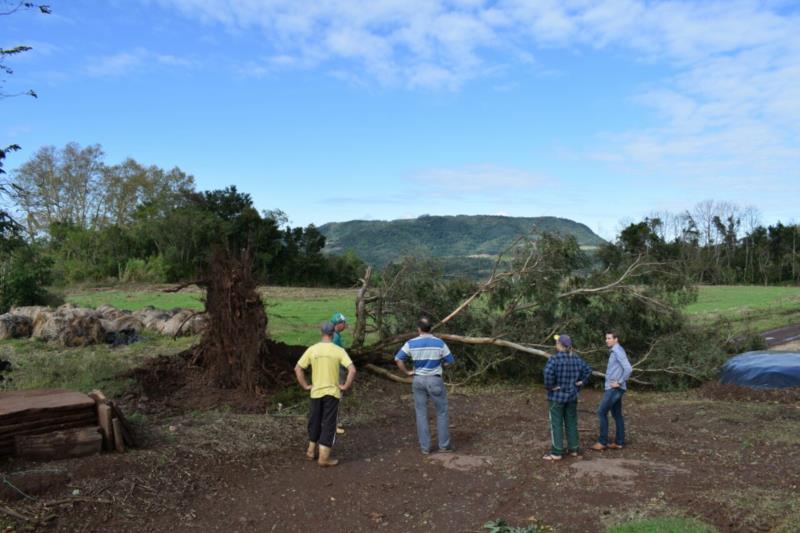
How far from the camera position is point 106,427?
682 cm

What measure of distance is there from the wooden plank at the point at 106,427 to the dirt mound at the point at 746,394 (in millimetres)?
9060

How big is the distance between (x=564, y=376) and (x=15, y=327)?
15.5 metres

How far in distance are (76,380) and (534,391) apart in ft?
25.0

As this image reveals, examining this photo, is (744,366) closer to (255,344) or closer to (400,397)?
(400,397)

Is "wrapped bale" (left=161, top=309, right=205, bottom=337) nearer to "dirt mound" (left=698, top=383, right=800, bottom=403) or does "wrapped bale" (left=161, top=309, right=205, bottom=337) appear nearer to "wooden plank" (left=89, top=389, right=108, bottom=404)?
"wooden plank" (left=89, top=389, right=108, bottom=404)

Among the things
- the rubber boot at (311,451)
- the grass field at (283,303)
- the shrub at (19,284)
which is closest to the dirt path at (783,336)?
the grass field at (283,303)

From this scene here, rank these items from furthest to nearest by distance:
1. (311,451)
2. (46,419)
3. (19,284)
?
(19,284) < (311,451) < (46,419)

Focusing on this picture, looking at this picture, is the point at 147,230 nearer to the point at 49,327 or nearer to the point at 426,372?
the point at 49,327

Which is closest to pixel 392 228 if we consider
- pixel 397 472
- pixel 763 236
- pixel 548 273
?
pixel 763 236

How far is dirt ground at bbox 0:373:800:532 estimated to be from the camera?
5660 mm

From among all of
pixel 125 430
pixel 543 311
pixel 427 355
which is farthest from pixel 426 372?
pixel 543 311

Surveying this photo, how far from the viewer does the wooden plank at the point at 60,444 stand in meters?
6.34

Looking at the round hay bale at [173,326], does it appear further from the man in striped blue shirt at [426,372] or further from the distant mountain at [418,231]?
the distant mountain at [418,231]

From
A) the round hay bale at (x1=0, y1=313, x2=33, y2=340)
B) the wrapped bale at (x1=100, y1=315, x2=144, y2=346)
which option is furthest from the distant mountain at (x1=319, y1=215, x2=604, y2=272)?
the round hay bale at (x1=0, y1=313, x2=33, y2=340)
